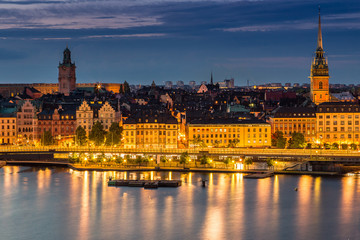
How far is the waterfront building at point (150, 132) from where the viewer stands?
209ft

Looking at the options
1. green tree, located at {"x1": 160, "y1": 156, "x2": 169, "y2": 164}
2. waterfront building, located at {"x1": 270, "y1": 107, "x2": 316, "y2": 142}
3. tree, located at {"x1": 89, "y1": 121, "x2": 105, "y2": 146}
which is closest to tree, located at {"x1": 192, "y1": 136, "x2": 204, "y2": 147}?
tree, located at {"x1": 89, "y1": 121, "x2": 105, "y2": 146}

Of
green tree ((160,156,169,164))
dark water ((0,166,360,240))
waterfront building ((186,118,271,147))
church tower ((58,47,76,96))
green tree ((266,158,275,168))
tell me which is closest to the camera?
dark water ((0,166,360,240))

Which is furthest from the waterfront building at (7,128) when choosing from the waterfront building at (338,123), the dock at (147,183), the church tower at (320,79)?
the church tower at (320,79)

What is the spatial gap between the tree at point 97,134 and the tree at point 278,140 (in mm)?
13723

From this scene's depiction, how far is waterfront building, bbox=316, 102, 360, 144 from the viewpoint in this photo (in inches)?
2630

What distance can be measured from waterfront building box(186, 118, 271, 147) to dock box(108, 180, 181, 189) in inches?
695

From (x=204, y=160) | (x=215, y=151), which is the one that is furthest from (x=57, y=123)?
(x=204, y=160)

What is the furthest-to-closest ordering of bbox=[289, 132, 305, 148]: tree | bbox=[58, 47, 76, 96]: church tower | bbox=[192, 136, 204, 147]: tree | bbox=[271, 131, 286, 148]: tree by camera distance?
bbox=[58, 47, 76, 96]: church tower → bbox=[192, 136, 204, 147]: tree → bbox=[289, 132, 305, 148]: tree → bbox=[271, 131, 286, 148]: tree

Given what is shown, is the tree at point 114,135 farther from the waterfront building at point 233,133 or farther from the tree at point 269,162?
the tree at point 269,162

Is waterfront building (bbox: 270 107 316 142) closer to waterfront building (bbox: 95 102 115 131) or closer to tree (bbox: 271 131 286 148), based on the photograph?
tree (bbox: 271 131 286 148)

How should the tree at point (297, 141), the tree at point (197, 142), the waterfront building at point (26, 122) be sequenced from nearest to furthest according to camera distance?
1. the tree at point (297, 141)
2. the tree at point (197, 142)
3. the waterfront building at point (26, 122)

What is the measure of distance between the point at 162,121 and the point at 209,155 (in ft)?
29.4

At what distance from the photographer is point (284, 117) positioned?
69.3 m

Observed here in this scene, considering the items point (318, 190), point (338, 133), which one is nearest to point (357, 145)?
point (338, 133)
